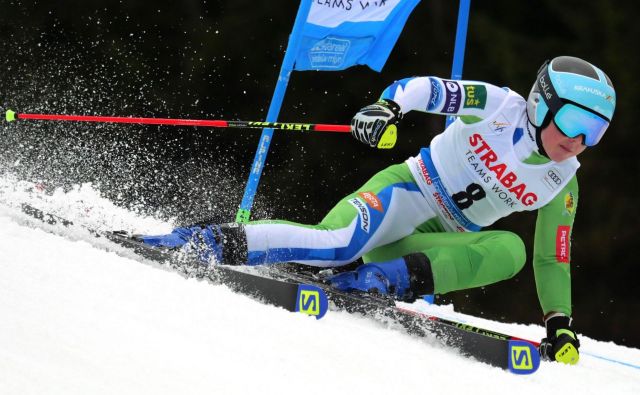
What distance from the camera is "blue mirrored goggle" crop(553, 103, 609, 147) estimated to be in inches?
108

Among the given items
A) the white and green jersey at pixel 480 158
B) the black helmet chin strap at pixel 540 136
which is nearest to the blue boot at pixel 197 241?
the white and green jersey at pixel 480 158

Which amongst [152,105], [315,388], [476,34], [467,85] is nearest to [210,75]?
[152,105]

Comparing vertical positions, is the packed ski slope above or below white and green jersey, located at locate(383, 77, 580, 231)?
below

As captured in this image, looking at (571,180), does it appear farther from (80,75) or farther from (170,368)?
(80,75)

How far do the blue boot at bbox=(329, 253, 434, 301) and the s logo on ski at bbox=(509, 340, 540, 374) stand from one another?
487 mm

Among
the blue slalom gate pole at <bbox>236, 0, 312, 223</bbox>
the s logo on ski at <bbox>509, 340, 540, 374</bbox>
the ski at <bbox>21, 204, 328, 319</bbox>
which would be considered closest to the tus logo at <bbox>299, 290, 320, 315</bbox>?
the ski at <bbox>21, 204, 328, 319</bbox>

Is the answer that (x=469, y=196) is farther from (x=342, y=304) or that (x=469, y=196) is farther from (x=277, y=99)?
(x=277, y=99)

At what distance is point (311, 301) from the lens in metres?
2.25

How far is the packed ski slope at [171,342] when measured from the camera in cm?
147

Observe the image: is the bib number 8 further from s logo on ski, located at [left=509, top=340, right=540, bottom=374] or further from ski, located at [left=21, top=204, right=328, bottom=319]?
ski, located at [left=21, top=204, right=328, bottom=319]

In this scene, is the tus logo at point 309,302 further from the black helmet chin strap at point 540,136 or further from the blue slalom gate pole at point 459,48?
the blue slalom gate pole at point 459,48

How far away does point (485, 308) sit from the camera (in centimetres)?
755

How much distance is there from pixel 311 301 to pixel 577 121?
42.9 inches

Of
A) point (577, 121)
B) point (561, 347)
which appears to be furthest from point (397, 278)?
point (577, 121)
